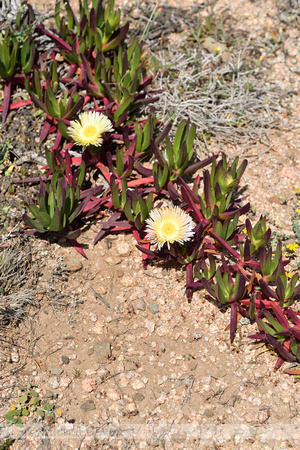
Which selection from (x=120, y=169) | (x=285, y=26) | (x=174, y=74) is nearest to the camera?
(x=120, y=169)

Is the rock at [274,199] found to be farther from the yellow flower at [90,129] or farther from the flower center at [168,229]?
the yellow flower at [90,129]

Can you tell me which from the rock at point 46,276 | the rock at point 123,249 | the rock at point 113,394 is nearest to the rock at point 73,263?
the rock at point 46,276

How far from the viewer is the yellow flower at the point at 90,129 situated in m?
2.99

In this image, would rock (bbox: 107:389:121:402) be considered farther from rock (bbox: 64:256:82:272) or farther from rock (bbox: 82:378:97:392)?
rock (bbox: 64:256:82:272)

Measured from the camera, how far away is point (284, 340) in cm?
251

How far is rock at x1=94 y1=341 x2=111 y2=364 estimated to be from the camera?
250 cm

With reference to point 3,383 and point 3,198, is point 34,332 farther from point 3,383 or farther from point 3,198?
point 3,198

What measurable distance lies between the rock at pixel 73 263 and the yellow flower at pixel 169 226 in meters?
0.48

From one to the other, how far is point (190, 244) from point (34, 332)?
1073mm

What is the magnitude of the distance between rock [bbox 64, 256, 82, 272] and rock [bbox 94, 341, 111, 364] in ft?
1.70

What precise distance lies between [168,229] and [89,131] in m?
0.90

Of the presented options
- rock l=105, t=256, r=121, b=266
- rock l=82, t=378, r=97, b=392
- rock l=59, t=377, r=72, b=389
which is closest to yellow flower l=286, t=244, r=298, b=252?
rock l=105, t=256, r=121, b=266

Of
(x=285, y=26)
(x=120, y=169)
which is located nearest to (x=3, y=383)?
(x=120, y=169)

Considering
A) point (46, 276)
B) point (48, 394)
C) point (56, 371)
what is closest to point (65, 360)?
point (56, 371)
